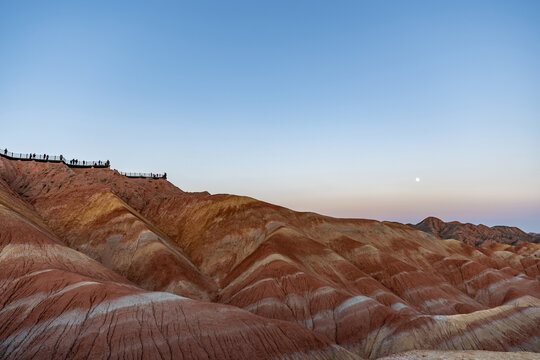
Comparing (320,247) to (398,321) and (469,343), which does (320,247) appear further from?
(469,343)

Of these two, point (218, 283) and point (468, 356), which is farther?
point (218, 283)

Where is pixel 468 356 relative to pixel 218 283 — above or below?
above

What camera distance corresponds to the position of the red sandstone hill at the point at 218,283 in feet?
111

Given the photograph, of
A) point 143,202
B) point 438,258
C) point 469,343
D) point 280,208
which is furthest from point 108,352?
point 438,258

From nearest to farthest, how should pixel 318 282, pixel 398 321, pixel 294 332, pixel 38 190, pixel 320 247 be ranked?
pixel 294 332 → pixel 398 321 → pixel 318 282 → pixel 320 247 → pixel 38 190

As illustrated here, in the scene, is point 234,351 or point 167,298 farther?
point 167,298

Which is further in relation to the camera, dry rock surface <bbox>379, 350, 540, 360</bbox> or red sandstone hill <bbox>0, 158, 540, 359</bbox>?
dry rock surface <bbox>379, 350, 540, 360</bbox>

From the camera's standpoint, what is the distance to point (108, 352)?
3016cm

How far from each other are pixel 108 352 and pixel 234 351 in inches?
450

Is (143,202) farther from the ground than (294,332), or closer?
farther from the ground

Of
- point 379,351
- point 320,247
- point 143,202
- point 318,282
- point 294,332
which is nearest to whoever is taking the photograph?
point 294,332

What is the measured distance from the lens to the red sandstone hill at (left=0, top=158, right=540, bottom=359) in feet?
111

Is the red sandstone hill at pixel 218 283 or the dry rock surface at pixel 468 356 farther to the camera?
the dry rock surface at pixel 468 356

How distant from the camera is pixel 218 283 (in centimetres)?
7481
